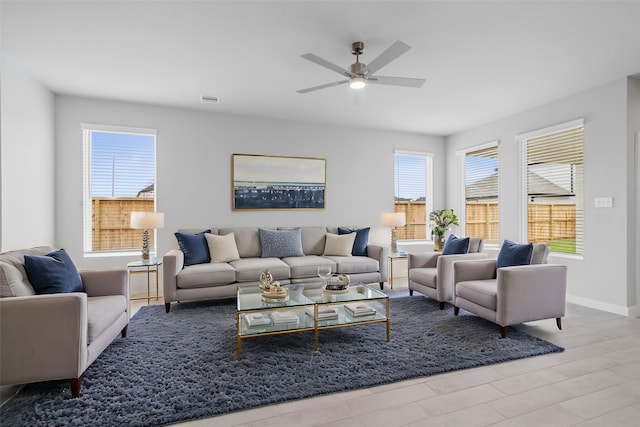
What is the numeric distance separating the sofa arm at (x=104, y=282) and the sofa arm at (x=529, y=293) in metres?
3.30

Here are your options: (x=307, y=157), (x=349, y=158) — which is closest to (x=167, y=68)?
(x=307, y=157)

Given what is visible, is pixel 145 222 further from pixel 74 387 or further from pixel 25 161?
pixel 74 387

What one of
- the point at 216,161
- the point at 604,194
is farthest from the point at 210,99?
the point at 604,194

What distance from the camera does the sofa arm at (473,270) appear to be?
3697 mm

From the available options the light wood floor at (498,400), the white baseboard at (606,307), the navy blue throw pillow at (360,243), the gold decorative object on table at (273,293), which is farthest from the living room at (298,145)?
the gold decorative object on table at (273,293)

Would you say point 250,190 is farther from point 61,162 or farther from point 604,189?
point 604,189

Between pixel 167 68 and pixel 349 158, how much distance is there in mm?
3145

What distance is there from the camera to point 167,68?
11.5 ft

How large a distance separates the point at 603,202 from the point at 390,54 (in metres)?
3.19

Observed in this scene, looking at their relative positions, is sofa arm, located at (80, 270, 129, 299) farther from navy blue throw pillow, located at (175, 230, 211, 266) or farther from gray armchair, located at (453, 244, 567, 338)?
gray armchair, located at (453, 244, 567, 338)

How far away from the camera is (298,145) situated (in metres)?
5.54

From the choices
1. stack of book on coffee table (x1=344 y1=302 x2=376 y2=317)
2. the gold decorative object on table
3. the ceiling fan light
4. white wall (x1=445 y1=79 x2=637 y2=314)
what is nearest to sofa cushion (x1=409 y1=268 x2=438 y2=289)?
stack of book on coffee table (x1=344 y1=302 x2=376 y2=317)

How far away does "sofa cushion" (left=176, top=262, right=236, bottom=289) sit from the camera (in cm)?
392

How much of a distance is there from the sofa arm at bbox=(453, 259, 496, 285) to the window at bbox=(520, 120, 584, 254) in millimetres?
1454
